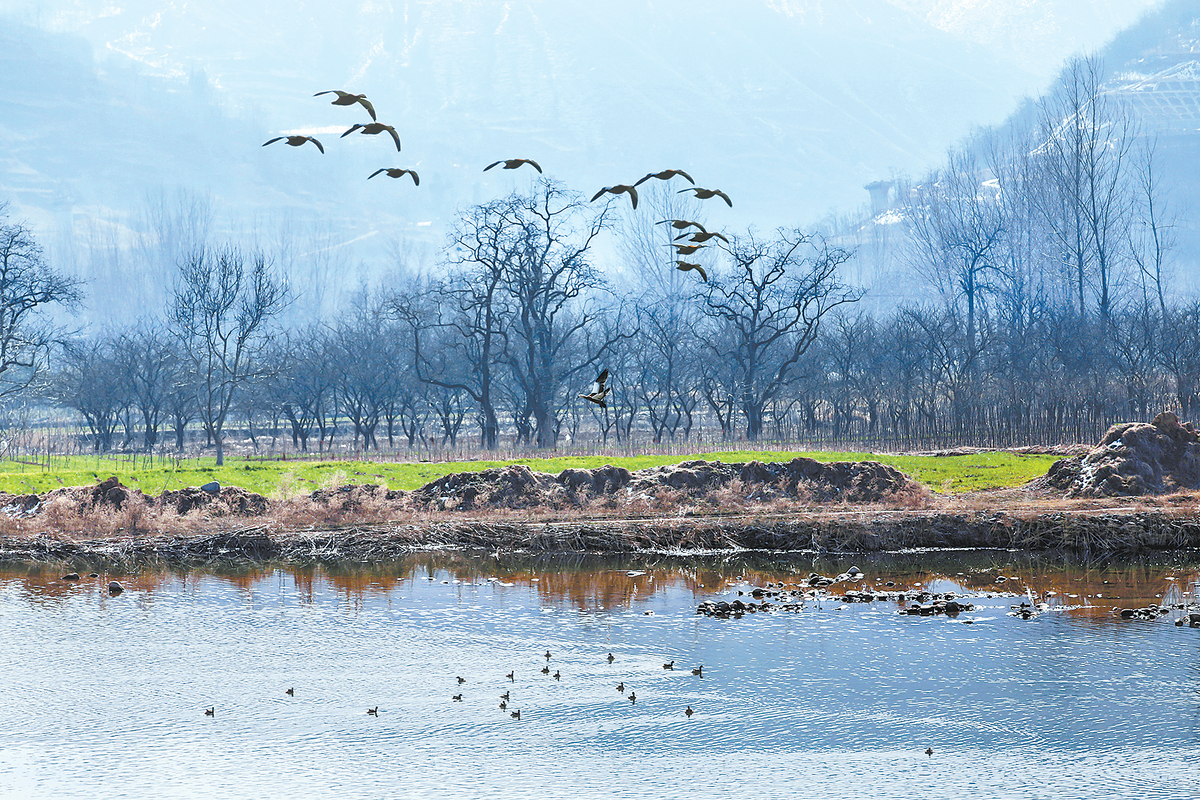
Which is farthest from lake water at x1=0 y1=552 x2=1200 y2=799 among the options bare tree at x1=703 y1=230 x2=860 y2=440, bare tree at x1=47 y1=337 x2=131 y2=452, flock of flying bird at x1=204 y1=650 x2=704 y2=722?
bare tree at x1=47 y1=337 x2=131 y2=452

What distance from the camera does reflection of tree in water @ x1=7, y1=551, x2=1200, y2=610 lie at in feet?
68.3

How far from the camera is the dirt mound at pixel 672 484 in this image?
93.6 feet

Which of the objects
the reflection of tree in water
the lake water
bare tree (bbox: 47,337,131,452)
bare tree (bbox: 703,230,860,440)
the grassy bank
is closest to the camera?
the lake water

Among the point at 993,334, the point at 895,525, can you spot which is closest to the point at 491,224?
the point at 993,334

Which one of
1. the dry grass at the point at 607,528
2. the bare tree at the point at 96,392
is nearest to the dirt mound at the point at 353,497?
the dry grass at the point at 607,528

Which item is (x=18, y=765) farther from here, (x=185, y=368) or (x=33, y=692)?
(x=185, y=368)

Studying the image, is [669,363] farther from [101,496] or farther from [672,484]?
[101,496]

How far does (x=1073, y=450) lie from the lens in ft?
130

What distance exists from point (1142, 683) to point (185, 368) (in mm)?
69043

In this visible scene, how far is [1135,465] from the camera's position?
2795cm

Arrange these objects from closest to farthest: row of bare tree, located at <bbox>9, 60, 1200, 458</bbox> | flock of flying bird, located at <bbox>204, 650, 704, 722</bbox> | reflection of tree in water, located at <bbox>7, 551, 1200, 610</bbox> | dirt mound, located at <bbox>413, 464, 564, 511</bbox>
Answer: flock of flying bird, located at <bbox>204, 650, 704, 722</bbox>, reflection of tree in water, located at <bbox>7, 551, 1200, 610</bbox>, dirt mound, located at <bbox>413, 464, 564, 511</bbox>, row of bare tree, located at <bbox>9, 60, 1200, 458</bbox>

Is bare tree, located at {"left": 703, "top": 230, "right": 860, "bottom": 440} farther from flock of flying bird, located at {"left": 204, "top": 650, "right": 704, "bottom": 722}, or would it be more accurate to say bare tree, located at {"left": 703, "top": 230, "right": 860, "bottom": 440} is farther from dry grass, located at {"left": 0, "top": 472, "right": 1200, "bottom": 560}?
flock of flying bird, located at {"left": 204, "top": 650, "right": 704, "bottom": 722}

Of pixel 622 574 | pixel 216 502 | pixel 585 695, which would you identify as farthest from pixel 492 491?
pixel 585 695

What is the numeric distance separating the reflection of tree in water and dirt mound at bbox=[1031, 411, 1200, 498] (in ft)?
A: 13.6
